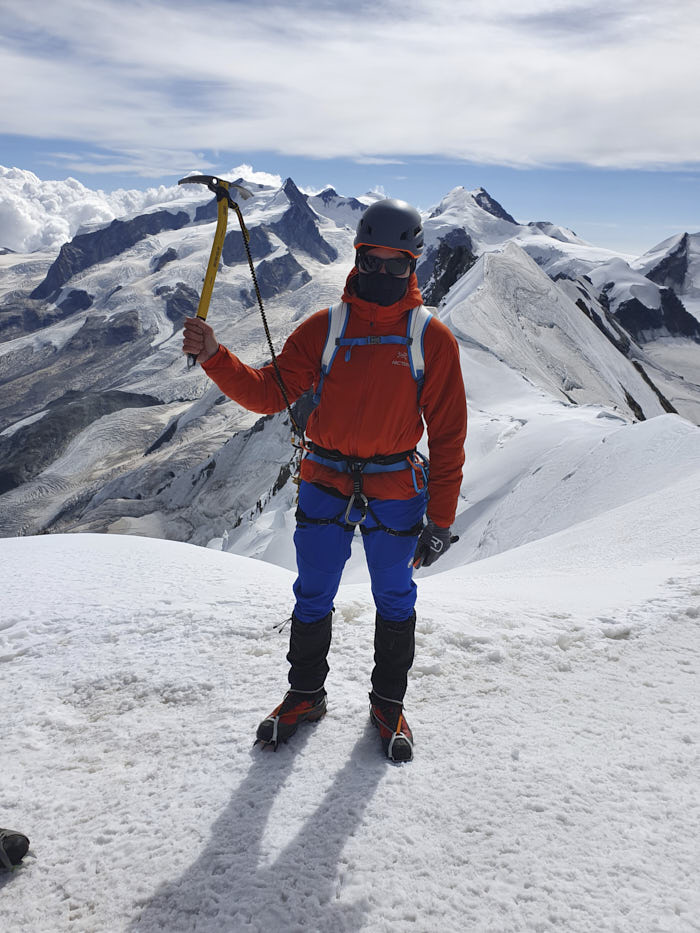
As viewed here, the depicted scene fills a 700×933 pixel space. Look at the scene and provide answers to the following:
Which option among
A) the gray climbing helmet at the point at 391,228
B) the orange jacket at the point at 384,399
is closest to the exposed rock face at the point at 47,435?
the orange jacket at the point at 384,399

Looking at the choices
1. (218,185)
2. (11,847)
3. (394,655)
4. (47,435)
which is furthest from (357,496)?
(47,435)

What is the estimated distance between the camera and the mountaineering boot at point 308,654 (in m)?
4.41

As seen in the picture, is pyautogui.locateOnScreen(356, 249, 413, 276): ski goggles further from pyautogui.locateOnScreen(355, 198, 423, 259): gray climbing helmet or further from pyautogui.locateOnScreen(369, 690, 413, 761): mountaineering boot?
pyautogui.locateOnScreen(369, 690, 413, 761): mountaineering boot

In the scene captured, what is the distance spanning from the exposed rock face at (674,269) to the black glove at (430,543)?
202 metres

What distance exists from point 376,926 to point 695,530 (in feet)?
21.9

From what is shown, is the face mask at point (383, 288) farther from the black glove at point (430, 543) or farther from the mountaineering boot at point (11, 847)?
the mountaineering boot at point (11, 847)

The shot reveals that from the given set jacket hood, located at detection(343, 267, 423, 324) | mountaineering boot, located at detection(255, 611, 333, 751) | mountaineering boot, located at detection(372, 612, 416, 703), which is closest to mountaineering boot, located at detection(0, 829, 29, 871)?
mountaineering boot, located at detection(255, 611, 333, 751)

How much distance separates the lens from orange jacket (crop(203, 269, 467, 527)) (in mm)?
4062

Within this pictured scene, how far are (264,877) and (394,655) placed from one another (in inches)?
62.6

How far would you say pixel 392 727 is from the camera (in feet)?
13.7

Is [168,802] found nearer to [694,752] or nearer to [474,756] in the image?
[474,756]

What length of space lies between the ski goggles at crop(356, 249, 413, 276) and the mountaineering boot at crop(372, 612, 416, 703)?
93.3 inches

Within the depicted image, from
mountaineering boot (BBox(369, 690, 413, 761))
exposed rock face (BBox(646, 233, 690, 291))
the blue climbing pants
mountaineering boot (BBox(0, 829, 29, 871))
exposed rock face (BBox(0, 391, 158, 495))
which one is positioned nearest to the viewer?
mountaineering boot (BBox(0, 829, 29, 871))

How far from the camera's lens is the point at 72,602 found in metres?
6.10
